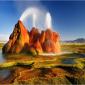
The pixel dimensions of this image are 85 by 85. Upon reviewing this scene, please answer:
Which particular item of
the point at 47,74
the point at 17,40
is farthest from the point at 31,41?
the point at 47,74

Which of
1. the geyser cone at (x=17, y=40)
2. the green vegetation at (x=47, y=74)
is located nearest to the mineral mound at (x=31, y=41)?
the geyser cone at (x=17, y=40)

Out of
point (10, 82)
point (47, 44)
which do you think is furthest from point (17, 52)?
point (10, 82)

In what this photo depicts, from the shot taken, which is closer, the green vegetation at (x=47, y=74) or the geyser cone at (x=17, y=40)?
the green vegetation at (x=47, y=74)

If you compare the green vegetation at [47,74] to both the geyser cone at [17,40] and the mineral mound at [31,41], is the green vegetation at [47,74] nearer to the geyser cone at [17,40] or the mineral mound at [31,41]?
the mineral mound at [31,41]

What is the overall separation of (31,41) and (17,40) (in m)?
1.42

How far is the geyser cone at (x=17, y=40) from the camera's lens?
70.3 ft

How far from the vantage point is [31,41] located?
22.1 meters

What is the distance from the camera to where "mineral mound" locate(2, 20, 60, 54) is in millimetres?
21094

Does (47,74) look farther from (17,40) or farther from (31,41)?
(17,40)

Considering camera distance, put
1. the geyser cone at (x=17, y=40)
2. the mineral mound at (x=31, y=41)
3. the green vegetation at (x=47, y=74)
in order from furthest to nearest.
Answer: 1. the geyser cone at (x=17, y=40)
2. the mineral mound at (x=31, y=41)
3. the green vegetation at (x=47, y=74)

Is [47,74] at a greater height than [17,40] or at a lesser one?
lesser

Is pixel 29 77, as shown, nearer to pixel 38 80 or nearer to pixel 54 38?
pixel 38 80

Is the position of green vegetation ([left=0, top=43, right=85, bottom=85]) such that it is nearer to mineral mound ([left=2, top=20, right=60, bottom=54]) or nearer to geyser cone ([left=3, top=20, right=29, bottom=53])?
mineral mound ([left=2, top=20, right=60, bottom=54])

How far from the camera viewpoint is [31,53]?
66.0ft
